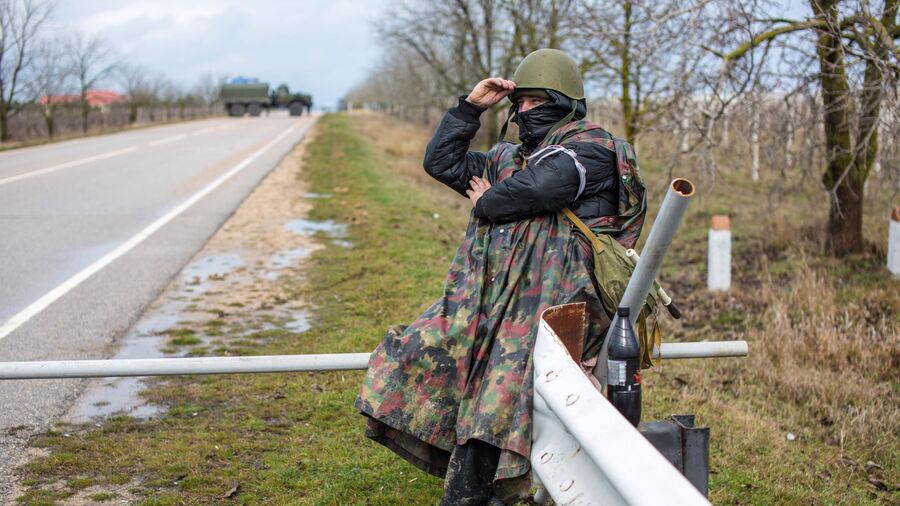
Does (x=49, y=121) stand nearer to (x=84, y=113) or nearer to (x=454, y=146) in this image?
(x=84, y=113)

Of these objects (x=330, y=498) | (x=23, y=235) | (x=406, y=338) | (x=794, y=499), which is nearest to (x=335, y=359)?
(x=406, y=338)

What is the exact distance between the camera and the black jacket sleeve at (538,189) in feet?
10.1

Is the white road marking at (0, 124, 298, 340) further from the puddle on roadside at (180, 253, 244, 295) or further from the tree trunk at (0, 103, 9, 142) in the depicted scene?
the tree trunk at (0, 103, 9, 142)

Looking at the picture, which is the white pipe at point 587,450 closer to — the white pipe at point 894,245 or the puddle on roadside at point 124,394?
the puddle on roadside at point 124,394

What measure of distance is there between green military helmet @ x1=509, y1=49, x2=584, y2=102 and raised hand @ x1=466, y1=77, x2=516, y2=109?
0.05m

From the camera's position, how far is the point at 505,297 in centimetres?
311

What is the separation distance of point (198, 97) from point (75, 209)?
5498 cm

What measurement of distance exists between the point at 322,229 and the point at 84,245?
2758 mm

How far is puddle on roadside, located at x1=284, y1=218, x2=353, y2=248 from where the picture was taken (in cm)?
993

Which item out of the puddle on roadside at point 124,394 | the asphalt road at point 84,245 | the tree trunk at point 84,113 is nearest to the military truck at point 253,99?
the tree trunk at point 84,113

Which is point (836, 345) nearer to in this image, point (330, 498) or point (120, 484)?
point (330, 498)

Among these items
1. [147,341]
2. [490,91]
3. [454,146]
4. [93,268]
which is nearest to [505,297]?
[454,146]

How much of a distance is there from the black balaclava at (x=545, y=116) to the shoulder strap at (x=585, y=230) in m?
0.33

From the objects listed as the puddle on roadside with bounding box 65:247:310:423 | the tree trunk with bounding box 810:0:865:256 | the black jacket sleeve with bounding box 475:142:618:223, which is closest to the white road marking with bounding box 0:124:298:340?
the puddle on roadside with bounding box 65:247:310:423
